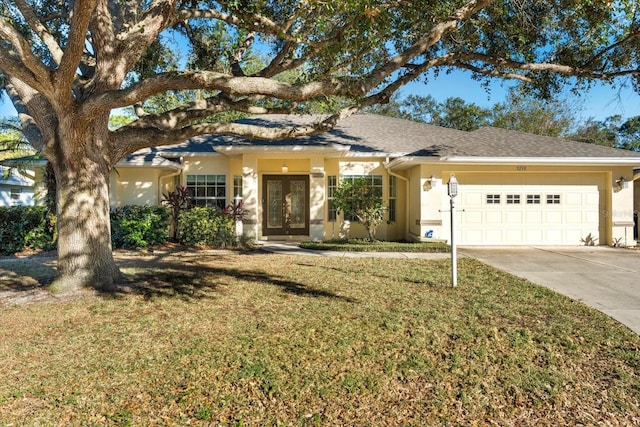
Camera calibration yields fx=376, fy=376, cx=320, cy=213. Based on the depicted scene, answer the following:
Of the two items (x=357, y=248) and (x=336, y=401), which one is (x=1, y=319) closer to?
(x=336, y=401)

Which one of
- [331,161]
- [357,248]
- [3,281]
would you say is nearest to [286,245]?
[357,248]

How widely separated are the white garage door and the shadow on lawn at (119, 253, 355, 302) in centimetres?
746

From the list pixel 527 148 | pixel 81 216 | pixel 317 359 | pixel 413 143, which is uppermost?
pixel 413 143

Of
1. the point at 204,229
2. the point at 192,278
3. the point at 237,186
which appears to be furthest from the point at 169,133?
the point at 237,186

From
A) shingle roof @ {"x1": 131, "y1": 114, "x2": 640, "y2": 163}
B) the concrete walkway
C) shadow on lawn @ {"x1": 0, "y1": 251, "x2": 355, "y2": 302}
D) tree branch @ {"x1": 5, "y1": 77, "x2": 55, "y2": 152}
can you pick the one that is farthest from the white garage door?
tree branch @ {"x1": 5, "y1": 77, "x2": 55, "y2": 152}

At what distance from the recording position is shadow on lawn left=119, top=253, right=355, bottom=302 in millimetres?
6293

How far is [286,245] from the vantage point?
12742 mm

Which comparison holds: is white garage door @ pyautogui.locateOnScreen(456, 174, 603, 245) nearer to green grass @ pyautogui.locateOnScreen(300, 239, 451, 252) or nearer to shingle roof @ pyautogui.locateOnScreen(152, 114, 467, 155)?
green grass @ pyautogui.locateOnScreen(300, 239, 451, 252)

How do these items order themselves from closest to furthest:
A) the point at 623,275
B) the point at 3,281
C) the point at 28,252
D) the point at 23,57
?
1. the point at 23,57
2. the point at 3,281
3. the point at 623,275
4. the point at 28,252

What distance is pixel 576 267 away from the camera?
8.56m

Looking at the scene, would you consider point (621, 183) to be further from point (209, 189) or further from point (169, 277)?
point (209, 189)

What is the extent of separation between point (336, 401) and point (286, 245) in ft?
32.3

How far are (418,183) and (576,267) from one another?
17.3ft

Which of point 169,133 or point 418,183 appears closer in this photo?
point 169,133
